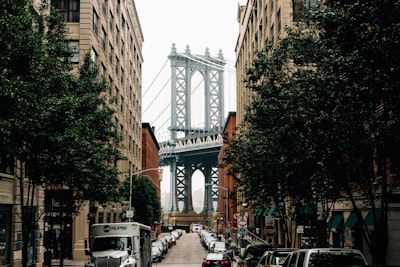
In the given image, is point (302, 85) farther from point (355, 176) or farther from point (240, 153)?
point (240, 153)

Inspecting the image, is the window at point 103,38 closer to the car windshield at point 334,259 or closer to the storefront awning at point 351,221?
the storefront awning at point 351,221

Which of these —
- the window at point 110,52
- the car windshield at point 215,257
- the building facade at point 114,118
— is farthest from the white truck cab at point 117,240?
the window at point 110,52

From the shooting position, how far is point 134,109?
282 ft

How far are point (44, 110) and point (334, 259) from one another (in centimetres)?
1057

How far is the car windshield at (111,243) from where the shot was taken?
25.7 metres

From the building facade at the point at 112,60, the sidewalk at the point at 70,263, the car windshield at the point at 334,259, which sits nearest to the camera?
the car windshield at the point at 334,259

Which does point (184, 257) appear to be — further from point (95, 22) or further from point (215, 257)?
point (95, 22)

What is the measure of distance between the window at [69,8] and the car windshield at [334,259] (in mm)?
37088

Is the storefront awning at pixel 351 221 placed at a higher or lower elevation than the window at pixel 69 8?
lower

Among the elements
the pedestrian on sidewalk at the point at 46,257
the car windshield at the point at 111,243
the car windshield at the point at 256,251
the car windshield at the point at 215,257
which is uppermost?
the car windshield at the point at 111,243

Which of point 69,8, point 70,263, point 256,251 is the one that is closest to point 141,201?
point 70,263

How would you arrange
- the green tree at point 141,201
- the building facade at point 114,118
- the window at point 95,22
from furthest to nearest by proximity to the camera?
1. the green tree at point 141,201
2. the window at point 95,22
3. the building facade at point 114,118

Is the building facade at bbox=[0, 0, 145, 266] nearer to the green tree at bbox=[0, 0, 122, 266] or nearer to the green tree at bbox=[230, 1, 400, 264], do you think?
the green tree at bbox=[0, 0, 122, 266]

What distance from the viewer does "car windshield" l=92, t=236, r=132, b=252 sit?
84.3 ft
